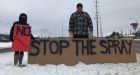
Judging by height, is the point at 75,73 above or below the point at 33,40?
below

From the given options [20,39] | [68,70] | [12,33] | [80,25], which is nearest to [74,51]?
[80,25]

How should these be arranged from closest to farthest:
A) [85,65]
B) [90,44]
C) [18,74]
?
1. [18,74]
2. [85,65]
3. [90,44]

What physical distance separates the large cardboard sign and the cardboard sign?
0.36 meters

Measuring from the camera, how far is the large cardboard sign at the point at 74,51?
13633 millimetres

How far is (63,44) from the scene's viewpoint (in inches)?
543

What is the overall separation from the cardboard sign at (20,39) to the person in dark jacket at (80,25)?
1.75m

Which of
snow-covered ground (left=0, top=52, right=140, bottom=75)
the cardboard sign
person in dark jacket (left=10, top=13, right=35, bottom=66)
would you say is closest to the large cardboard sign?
the cardboard sign

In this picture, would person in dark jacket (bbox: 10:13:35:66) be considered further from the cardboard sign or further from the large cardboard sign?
the large cardboard sign

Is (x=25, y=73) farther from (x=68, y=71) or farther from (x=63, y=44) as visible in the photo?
(x=63, y=44)

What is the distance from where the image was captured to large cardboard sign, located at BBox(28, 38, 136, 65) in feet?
44.7

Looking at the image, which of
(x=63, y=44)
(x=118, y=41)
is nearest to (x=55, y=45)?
(x=63, y=44)

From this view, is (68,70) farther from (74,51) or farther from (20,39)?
(20,39)

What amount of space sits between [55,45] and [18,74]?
3074mm

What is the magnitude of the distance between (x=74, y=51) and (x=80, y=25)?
1.02 meters
